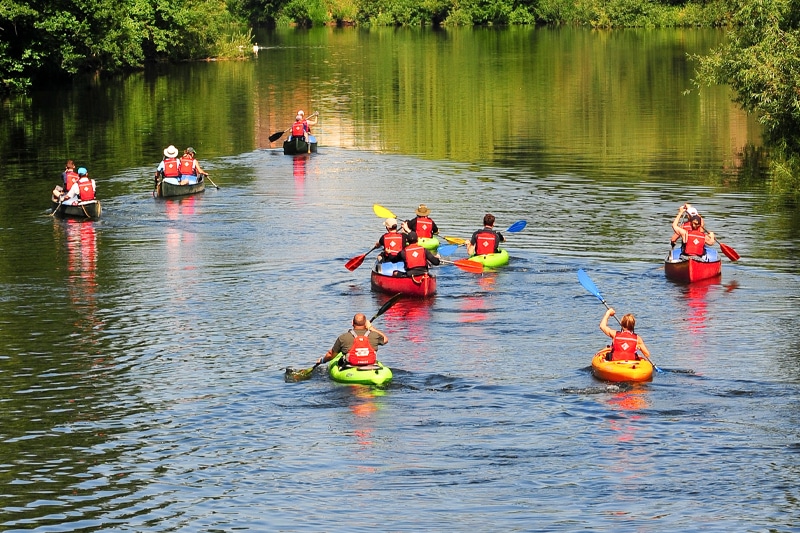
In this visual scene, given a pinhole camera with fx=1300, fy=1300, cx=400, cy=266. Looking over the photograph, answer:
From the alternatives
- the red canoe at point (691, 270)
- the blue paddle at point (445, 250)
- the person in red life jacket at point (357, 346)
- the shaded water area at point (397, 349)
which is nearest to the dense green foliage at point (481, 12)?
the shaded water area at point (397, 349)

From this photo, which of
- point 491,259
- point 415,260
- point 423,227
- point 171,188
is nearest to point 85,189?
point 171,188

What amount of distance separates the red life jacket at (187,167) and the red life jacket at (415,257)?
17881 mm

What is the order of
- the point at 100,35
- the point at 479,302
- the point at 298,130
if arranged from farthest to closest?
the point at 100,35, the point at 298,130, the point at 479,302

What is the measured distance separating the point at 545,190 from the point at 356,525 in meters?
30.3

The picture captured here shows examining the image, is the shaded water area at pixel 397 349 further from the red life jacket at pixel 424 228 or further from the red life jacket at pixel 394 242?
the red life jacket at pixel 424 228

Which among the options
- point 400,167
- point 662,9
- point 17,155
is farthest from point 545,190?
point 662,9

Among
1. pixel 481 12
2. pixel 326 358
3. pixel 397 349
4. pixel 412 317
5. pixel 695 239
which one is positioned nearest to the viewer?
pixel 326 358

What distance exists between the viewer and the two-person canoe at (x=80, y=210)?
43.6m

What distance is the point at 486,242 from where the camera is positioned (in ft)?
116

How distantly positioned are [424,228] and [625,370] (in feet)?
41.6

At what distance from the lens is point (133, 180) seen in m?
52.6

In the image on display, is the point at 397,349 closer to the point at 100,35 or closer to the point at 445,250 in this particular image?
the point at 445,250

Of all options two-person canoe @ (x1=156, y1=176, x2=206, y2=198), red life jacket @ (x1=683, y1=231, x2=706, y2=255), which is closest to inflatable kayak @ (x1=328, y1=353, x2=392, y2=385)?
red life jacket @ (x1=683, y1=231, x2=706, y2=255)

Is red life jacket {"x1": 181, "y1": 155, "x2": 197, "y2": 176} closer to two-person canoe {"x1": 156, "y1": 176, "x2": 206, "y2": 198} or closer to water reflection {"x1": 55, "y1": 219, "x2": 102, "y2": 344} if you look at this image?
two-person canoe {"x1": 156, "y1": 176, "x2": 206, "y2": 198}
